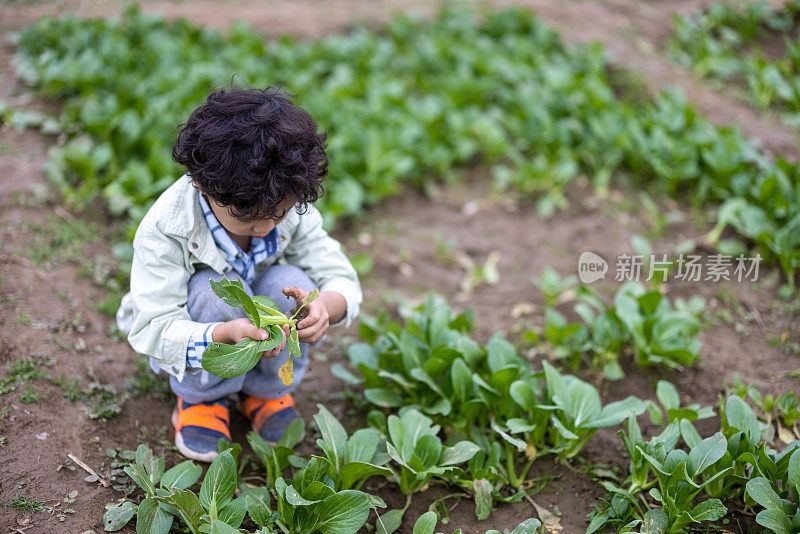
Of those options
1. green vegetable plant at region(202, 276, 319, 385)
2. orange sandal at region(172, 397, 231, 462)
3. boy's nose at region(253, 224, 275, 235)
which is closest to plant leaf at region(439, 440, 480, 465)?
green vegetable plant at region(202, 276, 319, 385)

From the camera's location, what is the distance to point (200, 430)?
2.71 meters

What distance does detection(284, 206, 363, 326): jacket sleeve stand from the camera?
2734 mm

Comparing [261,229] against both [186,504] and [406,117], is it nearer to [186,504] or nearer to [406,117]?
[186,504]

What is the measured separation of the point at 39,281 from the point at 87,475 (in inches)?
49.6

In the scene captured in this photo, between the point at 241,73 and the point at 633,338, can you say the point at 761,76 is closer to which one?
the point at 633,338

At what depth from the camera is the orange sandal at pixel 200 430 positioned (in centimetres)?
270

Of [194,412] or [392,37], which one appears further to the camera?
[392,37]

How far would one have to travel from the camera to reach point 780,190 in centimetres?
423

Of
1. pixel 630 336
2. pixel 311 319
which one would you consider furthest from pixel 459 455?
pixel 630 336

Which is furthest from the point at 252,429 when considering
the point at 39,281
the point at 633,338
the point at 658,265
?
the point at 658,265

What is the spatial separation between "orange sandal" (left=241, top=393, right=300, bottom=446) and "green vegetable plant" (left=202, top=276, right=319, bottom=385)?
0.60 meters

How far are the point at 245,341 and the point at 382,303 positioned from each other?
1.76 metres

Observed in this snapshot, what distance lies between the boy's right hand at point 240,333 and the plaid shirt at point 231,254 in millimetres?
36

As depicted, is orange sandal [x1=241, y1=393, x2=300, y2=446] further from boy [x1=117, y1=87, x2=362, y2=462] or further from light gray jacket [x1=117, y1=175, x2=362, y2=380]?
light gray jacket [x1=117, y1=175, x2=362, y2=380]
